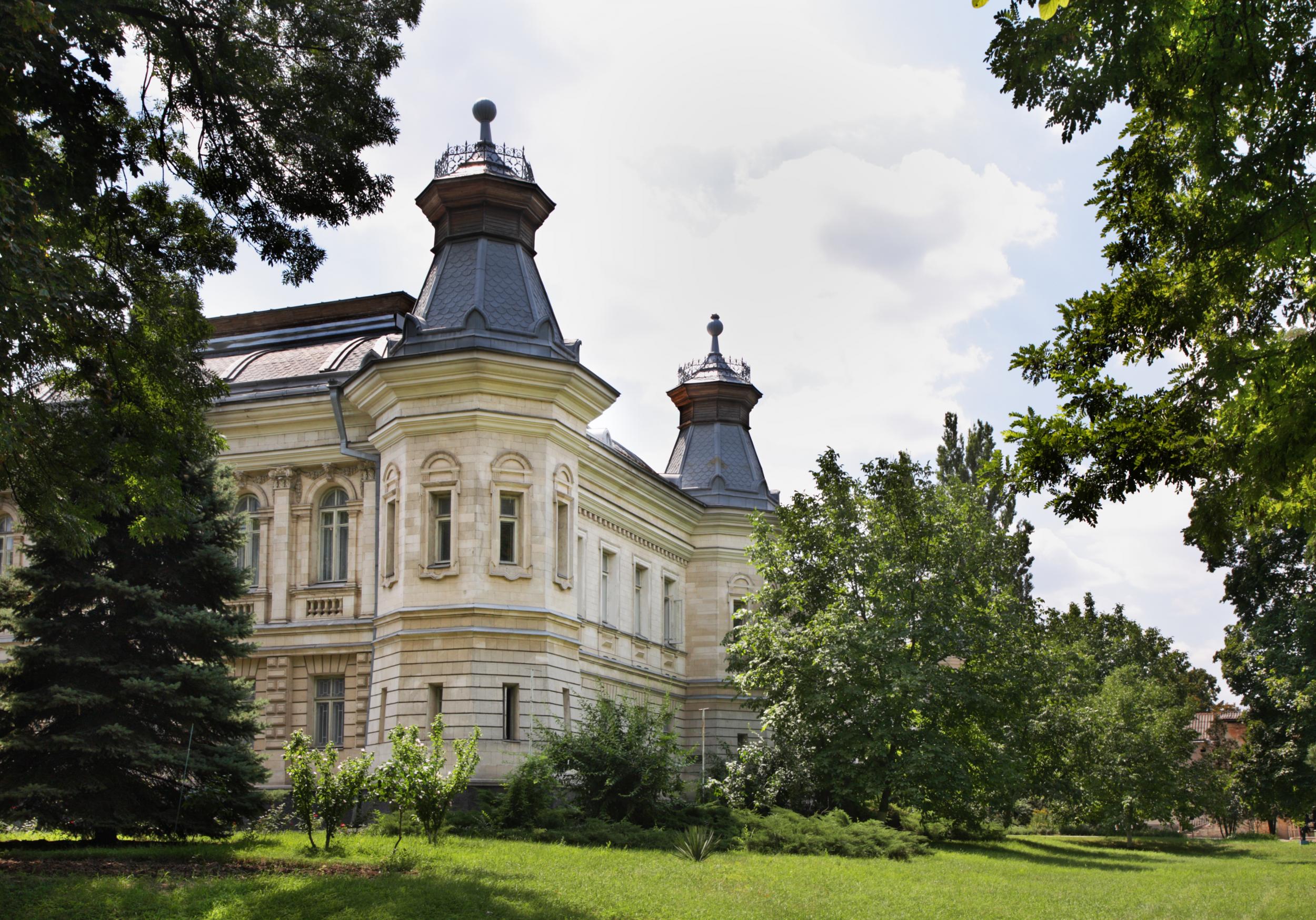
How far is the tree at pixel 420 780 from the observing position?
17.2m

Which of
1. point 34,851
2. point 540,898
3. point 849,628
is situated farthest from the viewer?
point 849,628

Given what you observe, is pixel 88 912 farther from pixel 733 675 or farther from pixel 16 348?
pixel 733 675

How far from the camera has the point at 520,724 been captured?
25.7m

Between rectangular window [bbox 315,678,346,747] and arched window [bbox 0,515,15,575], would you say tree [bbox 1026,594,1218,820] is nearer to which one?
rectangular window [bbox 315,678,346,747]

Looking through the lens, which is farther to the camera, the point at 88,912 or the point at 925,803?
the point at 925,803

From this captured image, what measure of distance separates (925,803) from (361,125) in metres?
17.9

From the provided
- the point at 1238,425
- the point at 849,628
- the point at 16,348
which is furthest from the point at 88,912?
the point at 849,628

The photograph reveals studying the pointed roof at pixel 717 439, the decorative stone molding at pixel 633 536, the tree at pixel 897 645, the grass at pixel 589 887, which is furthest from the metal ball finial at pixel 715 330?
the grass at pixel 589 887

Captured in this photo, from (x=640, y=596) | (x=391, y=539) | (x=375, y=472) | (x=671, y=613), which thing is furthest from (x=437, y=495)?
(x=671, y=613)

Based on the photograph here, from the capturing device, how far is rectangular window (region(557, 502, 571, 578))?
2808 cm

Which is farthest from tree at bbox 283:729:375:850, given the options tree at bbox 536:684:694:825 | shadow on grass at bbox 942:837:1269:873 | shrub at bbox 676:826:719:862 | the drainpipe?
shadow on grass at bbox 942:837:1269:873

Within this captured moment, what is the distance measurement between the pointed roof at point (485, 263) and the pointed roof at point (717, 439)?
48.9 feet

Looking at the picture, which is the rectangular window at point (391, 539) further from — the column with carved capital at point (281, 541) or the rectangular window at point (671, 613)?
the rectangular window at point (671, 613)

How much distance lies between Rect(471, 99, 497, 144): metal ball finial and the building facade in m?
0.05
